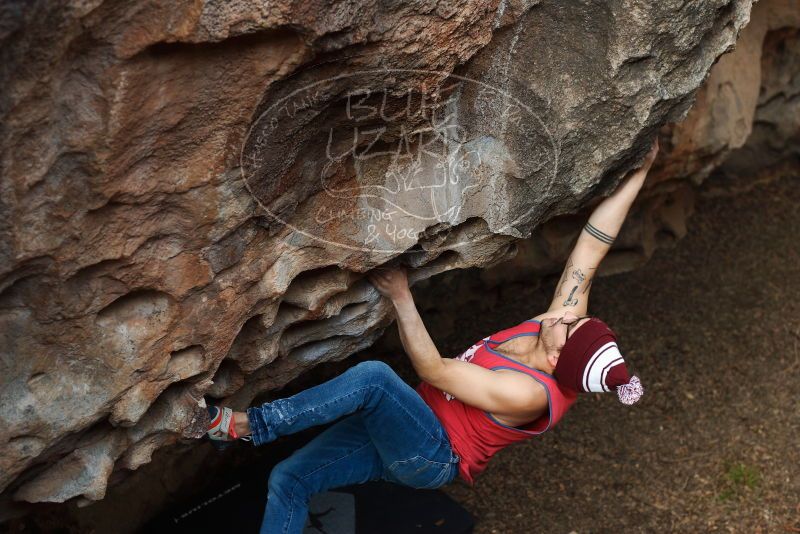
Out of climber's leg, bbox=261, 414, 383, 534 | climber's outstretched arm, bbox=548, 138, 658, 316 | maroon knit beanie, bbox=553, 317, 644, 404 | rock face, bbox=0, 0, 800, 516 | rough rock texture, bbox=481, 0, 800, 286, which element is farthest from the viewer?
rough rock texture, bbox=481, 0, 800, 286

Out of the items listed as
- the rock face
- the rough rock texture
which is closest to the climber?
the rock face

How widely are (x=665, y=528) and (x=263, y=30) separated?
9.12 feet

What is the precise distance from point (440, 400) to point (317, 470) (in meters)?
0.46

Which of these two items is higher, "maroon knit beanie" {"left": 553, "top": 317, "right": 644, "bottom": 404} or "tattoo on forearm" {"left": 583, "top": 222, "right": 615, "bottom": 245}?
"tattoo on forearm" {"left": 583, "top": 222, "right": 615, "bottom": 245}

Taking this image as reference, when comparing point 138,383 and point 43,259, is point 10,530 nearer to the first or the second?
point 138,383

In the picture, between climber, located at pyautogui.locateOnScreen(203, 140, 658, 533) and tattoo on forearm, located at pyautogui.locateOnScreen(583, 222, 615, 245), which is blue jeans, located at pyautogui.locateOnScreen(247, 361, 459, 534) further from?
tattoo on forearm, located at pyautogui.locateOnScreen(583, 222, 615, 245)

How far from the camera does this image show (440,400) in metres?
3.07

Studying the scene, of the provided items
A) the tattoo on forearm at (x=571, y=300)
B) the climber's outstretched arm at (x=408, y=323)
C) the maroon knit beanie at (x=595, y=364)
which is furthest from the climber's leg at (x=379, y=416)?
the tattoo on forearm at (x=571, y=300)

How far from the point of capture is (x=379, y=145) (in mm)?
2705

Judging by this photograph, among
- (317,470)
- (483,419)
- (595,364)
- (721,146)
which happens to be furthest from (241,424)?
(721,146)

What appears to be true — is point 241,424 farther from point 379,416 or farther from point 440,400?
point 440,400

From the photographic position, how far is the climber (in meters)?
2.76

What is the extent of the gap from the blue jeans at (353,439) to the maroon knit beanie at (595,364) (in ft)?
1.54

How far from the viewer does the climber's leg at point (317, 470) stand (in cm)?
294
